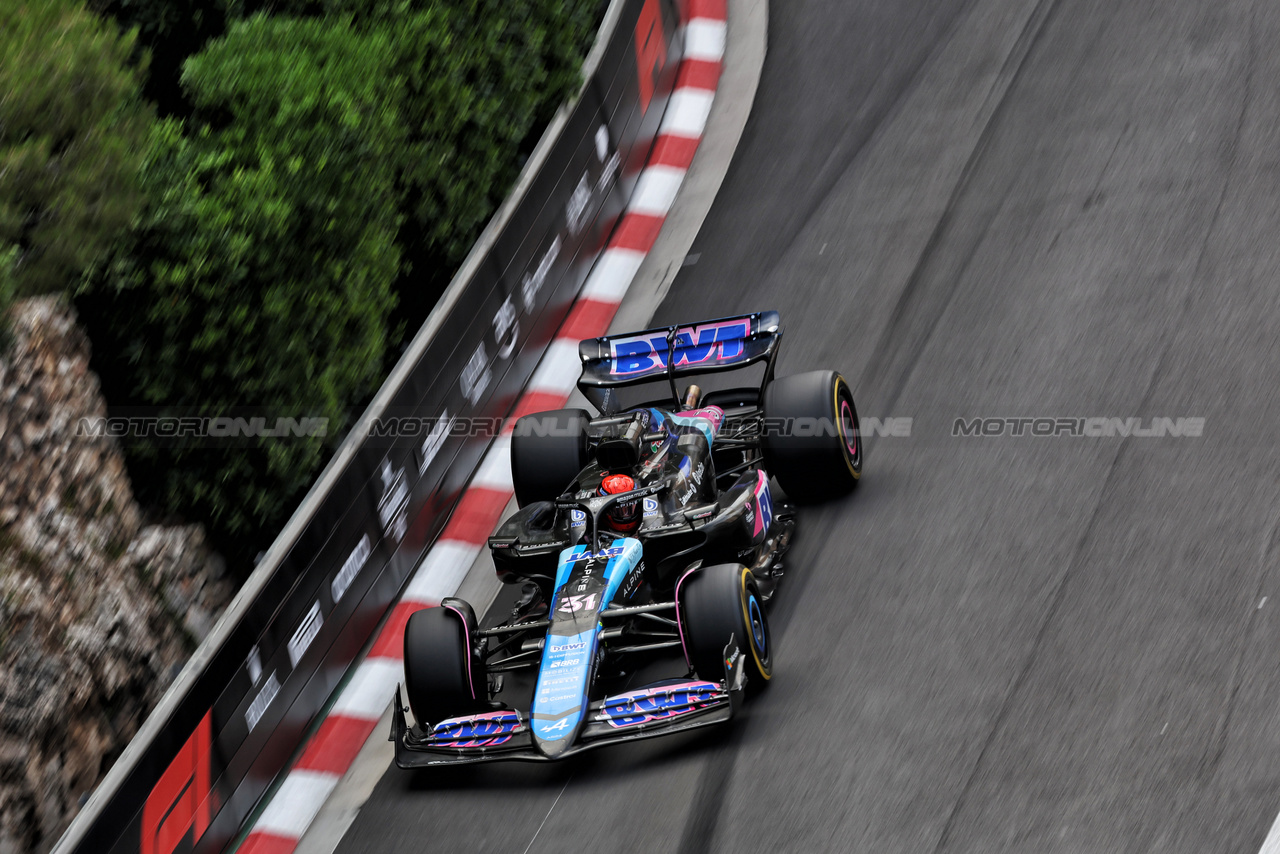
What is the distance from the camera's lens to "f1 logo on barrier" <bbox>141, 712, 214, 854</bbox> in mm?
6039

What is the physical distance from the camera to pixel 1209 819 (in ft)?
17.3

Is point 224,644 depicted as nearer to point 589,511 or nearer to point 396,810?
point 396,810

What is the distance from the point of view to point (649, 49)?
11.4 meters

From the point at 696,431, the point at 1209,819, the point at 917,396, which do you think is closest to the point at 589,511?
the point at 696,431

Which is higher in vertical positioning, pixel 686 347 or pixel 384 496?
pixel 686 347

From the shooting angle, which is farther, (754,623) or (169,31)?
(169,31)

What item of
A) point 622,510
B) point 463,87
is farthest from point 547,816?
point 463,87

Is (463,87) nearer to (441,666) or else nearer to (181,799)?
(441,666)

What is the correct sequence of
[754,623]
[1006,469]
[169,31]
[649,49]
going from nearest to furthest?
[754,623]
[1006,469]
[169,31]
[649,49]

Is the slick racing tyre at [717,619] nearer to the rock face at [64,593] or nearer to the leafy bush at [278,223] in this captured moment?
the leafy bush at [278,223]

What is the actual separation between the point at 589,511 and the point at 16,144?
10.7ft

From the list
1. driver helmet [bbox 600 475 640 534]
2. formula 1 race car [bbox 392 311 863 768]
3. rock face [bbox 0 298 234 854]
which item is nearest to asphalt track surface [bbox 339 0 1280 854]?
formula 1 race car [bbox 392 311 863 768]

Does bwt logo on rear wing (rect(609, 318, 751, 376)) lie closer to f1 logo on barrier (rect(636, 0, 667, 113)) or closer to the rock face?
the rock face

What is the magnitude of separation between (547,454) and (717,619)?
1.94 meters
